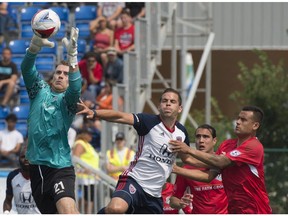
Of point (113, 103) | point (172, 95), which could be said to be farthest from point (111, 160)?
point (172, 95)

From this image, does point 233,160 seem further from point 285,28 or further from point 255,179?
point 285,28

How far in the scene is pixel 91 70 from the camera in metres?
19.9

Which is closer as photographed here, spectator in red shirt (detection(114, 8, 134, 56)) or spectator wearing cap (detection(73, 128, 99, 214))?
spectator wearing cap (detection(73, 128, 99, 214))

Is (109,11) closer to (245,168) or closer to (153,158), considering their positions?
(153,158)

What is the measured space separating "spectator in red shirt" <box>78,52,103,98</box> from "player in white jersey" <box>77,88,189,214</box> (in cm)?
797

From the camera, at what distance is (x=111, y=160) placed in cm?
1697

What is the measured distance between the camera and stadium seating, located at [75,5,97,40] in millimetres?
22211

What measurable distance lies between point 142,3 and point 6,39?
3.21 m

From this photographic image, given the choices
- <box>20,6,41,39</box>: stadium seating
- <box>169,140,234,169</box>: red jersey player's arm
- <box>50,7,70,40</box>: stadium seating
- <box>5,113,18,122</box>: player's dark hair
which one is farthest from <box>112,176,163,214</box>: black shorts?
<box>20,6,41,39</box>: stadium seating

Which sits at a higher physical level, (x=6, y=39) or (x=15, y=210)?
(x=6, y=39)

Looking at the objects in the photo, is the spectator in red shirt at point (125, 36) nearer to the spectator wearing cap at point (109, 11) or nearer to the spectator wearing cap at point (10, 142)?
the spectator wearing cap at point (109, 11)

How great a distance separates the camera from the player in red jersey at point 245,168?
1169cm

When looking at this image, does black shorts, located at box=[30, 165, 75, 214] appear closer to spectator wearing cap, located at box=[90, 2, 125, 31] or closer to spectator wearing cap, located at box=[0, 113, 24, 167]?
spectator wearing cap, located at box=[0, 113, 24, 167]

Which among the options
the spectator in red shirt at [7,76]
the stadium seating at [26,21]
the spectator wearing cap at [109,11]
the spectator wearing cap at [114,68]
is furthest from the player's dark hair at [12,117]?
the stadium seating at [26,21]
